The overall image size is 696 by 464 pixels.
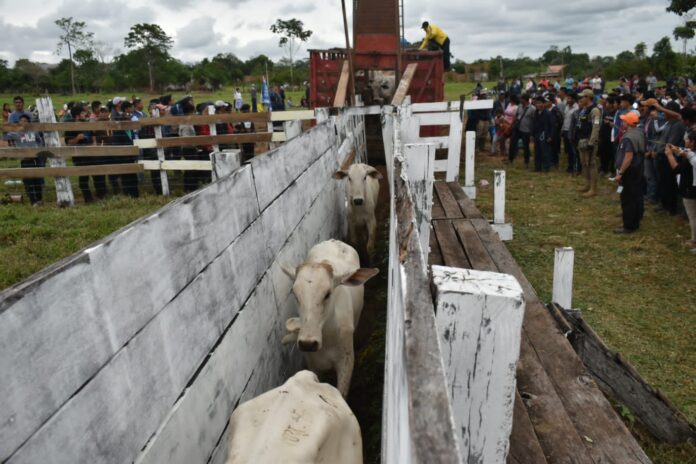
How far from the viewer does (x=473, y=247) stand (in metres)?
5.18

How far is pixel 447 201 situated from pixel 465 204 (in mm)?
276

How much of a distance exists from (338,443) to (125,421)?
1024 millimetres

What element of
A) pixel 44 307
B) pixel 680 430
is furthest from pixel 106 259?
pixel 680 430

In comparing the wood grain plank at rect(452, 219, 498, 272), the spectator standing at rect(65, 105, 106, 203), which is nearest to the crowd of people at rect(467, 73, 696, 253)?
the wood grain plank at rect(452, 219, 498, 272)

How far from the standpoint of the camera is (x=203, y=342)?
7.40 ft

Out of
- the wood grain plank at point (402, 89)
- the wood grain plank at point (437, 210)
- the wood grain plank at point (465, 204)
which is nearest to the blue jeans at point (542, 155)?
the wood grain plank at point (402, 89)

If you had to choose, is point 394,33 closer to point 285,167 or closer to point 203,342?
point 285,167

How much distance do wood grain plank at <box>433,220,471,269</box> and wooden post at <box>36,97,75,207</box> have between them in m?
7.39

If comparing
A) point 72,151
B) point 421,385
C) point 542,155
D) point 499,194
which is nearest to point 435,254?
point 499,194

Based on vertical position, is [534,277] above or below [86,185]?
below

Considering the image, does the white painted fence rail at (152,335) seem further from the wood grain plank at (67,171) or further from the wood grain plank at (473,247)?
the wood grain plank at (67,171)

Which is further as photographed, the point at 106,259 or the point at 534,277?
the point at 534,277

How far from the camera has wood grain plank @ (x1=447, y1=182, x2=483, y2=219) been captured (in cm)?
627

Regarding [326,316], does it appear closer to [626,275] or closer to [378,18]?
[626,275]
